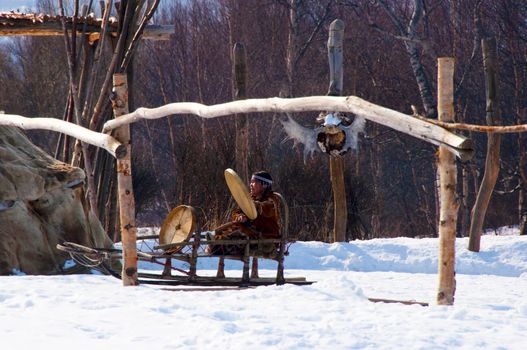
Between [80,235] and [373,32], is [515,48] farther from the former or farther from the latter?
[80,235]

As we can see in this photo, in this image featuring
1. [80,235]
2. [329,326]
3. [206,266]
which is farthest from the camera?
[206,266]

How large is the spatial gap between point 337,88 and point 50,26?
3.66 metres

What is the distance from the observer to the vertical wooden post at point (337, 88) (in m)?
12.1

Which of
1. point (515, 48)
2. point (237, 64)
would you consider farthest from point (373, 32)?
point (237, 64)

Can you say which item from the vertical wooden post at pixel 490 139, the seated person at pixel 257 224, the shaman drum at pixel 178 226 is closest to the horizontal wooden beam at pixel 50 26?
the vertical wooden post at pixel 490 139

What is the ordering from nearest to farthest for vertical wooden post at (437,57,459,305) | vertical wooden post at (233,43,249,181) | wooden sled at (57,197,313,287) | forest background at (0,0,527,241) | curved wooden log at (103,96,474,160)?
1. curved wooden log at (103,96,474,160)
2. vertical wooden post at (437,57,459,305)
3. wooden sled at (57,197,313,287)
4. vertical wooden post at (233,43,249,181)
5. forest background at (0,0,527,241)

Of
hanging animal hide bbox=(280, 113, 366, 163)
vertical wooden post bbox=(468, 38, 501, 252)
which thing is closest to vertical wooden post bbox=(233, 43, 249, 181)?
hanging animal hide bbox=(280, 113, 366, 163)

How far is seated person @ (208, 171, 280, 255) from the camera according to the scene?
8.70 meters

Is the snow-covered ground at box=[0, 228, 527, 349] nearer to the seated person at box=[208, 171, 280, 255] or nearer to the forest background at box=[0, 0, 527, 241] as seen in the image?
the seated person at box=[208, 171, 280, 255]

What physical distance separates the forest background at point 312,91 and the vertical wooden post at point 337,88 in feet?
5.97

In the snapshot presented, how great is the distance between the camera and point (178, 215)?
29.2 feet

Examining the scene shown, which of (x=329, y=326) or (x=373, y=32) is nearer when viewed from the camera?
(x=329, y=326)

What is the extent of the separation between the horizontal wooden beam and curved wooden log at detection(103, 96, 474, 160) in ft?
16.1

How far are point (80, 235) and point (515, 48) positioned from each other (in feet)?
47.5
